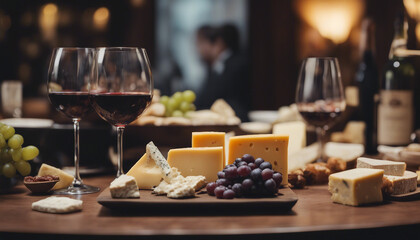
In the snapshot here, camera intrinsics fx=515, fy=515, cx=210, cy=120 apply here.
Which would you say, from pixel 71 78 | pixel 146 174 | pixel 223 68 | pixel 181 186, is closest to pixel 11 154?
pixel 71 78

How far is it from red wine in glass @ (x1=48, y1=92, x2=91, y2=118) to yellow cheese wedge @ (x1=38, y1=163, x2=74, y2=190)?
126 millimetres

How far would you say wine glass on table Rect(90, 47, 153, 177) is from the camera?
105 centimetres

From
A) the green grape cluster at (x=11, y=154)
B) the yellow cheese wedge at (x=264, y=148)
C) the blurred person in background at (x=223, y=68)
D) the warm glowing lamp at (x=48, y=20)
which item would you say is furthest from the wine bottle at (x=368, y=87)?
the warm glowing lamp at (x=48, y=20)

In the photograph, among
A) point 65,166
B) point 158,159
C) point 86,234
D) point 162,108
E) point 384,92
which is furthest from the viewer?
point 384,92

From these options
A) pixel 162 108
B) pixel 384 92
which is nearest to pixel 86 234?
pixel 162 108

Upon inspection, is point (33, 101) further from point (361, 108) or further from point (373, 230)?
→ point (373, 230)

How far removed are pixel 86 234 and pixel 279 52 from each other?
482cm

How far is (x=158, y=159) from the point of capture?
3.26 feet

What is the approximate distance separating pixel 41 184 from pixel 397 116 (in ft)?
3.83

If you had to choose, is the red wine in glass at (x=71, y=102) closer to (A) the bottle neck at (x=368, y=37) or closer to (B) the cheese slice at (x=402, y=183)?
(B) the cheese slice at (x=402, y=183)

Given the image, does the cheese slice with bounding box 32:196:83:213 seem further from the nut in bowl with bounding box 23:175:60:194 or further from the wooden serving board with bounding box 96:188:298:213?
the nut in bowl with bounding box 23:175:60:194

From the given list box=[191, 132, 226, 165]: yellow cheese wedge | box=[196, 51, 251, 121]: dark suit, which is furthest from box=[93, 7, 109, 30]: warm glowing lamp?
box=[191, 132, 226, 165]: yellow cheese wedge

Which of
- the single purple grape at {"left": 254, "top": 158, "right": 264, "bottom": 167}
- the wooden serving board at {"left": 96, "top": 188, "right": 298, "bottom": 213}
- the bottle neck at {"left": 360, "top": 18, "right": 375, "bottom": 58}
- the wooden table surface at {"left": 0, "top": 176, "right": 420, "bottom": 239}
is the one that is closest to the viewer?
the wooden table surface at {"left": 0, "top": 176, "right": 420, "bottom": 239}

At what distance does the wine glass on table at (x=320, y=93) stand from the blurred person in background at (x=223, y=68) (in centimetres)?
393
